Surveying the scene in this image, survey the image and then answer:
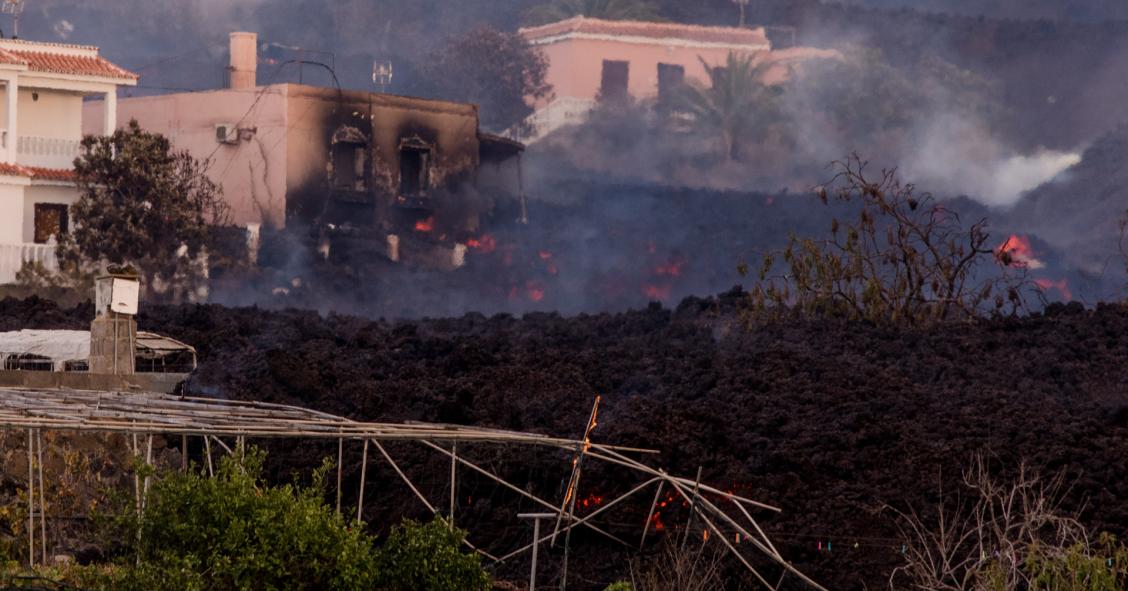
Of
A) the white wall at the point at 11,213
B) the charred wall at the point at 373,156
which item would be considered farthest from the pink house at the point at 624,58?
the white wall at the point at 11,213

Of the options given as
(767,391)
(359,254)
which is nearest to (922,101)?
(359,254)

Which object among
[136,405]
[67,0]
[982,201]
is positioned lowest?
[136,405]

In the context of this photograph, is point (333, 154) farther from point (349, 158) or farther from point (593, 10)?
point (593, 10)

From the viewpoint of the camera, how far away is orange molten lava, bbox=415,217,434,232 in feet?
194

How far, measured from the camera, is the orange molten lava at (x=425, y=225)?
59156 mm

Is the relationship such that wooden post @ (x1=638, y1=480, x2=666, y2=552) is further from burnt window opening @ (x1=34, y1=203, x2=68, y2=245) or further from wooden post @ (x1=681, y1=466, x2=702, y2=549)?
burnt window opening @ (x1=34, y1=203, x2=68, y2=245)

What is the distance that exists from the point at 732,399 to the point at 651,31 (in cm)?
5262

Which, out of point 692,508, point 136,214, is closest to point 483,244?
point 136,214

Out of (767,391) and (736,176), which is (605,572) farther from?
(736,176)

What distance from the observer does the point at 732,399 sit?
26609mm

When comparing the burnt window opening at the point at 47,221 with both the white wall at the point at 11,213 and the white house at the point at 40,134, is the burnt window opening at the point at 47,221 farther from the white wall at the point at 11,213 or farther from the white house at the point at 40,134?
the white wall at the point at 11,213

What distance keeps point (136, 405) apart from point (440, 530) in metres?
5.43

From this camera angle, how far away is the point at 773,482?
2156 cm

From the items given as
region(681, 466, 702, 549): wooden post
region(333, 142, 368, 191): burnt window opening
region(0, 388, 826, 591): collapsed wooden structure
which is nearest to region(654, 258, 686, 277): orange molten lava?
region(333, 142, 368, 191): burnt window opening
